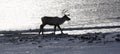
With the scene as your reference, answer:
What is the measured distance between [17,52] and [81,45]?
9.85ft

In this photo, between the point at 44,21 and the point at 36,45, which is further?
the point at 44,21

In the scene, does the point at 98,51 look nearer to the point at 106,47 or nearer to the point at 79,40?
the point at 106,47

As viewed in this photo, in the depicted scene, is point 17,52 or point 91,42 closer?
point 17,52

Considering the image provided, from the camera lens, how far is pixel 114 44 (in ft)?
50.9

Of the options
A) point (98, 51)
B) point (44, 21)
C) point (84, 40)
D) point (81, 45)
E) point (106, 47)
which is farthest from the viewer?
point (44, 21)

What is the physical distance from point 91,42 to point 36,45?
239cm

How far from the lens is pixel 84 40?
1723cm

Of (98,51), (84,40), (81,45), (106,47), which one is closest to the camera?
(98,51)

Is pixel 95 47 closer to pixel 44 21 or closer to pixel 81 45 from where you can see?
pixel 81 45

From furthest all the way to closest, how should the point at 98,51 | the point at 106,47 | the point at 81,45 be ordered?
the point at 81,45, the point at 106,47, the point at 98,51

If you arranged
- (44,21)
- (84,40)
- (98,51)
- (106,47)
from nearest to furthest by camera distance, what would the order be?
(98,51) → (106,47) → (84,40) → (44,21)

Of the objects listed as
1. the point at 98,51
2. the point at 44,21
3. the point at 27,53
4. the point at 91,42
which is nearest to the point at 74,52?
the point at 98,51

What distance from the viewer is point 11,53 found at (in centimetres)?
1383

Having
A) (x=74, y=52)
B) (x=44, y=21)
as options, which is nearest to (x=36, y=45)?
(x=74, y=52)
